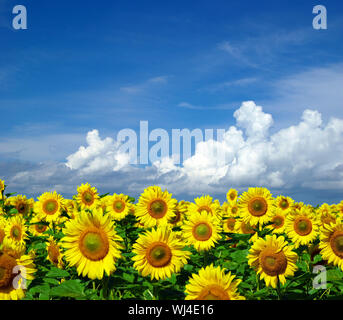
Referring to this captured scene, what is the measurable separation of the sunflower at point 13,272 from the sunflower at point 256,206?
6.33m

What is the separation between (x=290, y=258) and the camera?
6129 mm

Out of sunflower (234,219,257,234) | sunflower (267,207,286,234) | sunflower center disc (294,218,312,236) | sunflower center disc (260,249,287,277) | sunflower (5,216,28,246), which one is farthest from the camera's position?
sunflower (267,207,286,234)

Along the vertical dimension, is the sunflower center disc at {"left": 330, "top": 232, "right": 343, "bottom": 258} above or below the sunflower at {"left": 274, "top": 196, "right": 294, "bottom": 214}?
below

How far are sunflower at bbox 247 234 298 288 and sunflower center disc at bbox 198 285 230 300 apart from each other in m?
1.73

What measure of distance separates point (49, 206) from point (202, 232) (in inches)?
206

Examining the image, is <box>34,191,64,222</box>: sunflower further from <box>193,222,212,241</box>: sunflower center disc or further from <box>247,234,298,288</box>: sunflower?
<box>247,234,298,288</box>: sunflower

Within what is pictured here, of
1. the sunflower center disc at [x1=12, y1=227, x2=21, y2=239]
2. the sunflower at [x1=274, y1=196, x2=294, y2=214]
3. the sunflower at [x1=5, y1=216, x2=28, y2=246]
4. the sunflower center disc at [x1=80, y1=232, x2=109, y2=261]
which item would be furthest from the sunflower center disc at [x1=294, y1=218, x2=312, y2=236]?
the sunflower center disc at [x1=12, y1=227, x2=21, y2=239]

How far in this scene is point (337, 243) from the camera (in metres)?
7.20

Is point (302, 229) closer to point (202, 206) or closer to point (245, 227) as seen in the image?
point (245, 227)

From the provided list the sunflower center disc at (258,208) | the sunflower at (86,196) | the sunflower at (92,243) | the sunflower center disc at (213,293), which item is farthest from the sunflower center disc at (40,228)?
the sunflower center disc at (213,293)

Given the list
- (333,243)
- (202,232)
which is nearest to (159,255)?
(202,232)

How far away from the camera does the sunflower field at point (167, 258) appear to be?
206 inches

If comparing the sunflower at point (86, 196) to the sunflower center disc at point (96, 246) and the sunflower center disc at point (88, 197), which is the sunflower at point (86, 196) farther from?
the sunflower center disc at point (96, 246)

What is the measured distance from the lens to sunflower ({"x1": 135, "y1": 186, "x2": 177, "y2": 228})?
1016 cm
